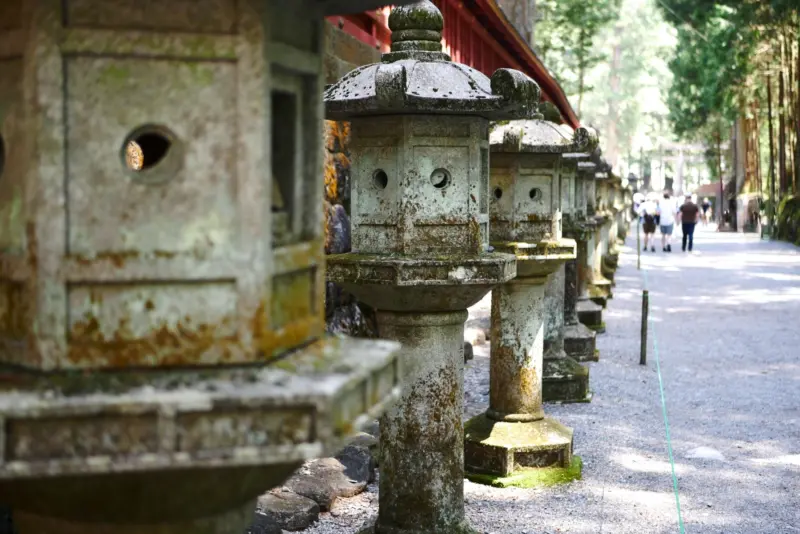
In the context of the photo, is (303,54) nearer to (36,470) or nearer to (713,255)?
(36,470)

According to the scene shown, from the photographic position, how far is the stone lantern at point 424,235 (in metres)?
5.50

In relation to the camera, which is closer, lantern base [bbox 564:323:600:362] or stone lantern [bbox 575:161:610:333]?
lantern base [bbox 564:323:600:362]

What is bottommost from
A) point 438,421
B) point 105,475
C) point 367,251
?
point 438,421

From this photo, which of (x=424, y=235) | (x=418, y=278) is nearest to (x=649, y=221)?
(x=424, y=235)

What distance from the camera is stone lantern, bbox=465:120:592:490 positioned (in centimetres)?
777

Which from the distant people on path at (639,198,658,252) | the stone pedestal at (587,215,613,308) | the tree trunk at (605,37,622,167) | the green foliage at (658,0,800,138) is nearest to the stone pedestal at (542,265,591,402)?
the stone pedestal at (587,215,613,308)

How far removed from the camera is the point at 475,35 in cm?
1627

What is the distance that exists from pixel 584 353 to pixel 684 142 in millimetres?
55101

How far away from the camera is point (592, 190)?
16219 mm

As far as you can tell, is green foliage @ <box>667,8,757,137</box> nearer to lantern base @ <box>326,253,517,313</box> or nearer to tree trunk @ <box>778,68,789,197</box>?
tree trunk @ <box>778,68,789,197</box>

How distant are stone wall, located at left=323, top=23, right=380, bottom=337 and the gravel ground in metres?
1.44

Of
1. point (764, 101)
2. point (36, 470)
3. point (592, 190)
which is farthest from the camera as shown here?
point (764, 101)

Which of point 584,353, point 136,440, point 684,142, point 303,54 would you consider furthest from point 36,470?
point 684,142

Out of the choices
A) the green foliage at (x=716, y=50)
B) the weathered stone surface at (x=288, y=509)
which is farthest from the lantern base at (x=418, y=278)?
the green foliage at (x=716, y=50)
